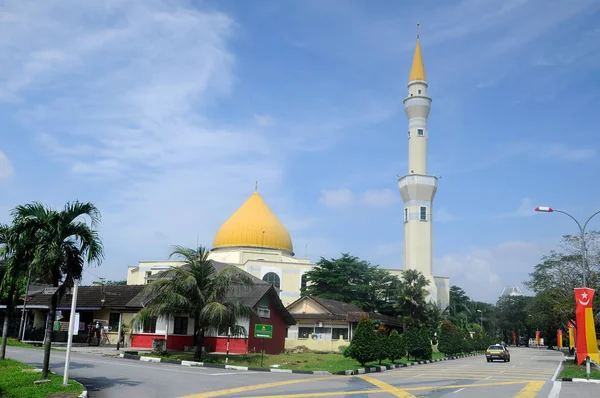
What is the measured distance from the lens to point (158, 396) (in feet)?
45.5

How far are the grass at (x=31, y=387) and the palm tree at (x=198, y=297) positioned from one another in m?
9.98

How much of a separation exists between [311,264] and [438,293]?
638 inches

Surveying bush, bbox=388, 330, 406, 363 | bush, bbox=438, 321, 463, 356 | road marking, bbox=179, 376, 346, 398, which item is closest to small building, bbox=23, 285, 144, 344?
bush, bbox=388, 330, 406, 363

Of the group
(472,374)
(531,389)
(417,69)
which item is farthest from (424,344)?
(417,69)

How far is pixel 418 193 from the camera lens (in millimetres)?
64062

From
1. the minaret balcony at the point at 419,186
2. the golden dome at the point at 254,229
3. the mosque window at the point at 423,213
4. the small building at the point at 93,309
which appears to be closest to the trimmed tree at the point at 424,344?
the small building at the point at 93,309

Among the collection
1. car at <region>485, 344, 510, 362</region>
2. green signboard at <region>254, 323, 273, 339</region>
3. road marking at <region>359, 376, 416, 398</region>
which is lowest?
road marking at <region>359, 376, 416, 398</region>

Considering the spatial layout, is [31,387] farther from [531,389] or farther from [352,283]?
[352,283]

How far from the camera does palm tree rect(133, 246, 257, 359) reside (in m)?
26.1

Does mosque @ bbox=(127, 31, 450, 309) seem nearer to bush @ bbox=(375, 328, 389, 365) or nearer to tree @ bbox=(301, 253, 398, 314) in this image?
tree @ bbox=(301, 253, 398, 314)

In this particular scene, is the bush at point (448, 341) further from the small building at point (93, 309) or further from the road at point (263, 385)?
the small building at point (93, 309)

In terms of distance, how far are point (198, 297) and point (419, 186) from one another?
41109 mm

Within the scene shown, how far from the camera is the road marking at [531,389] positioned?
52.9 feet

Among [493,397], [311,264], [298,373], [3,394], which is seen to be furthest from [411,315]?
[3,394]
